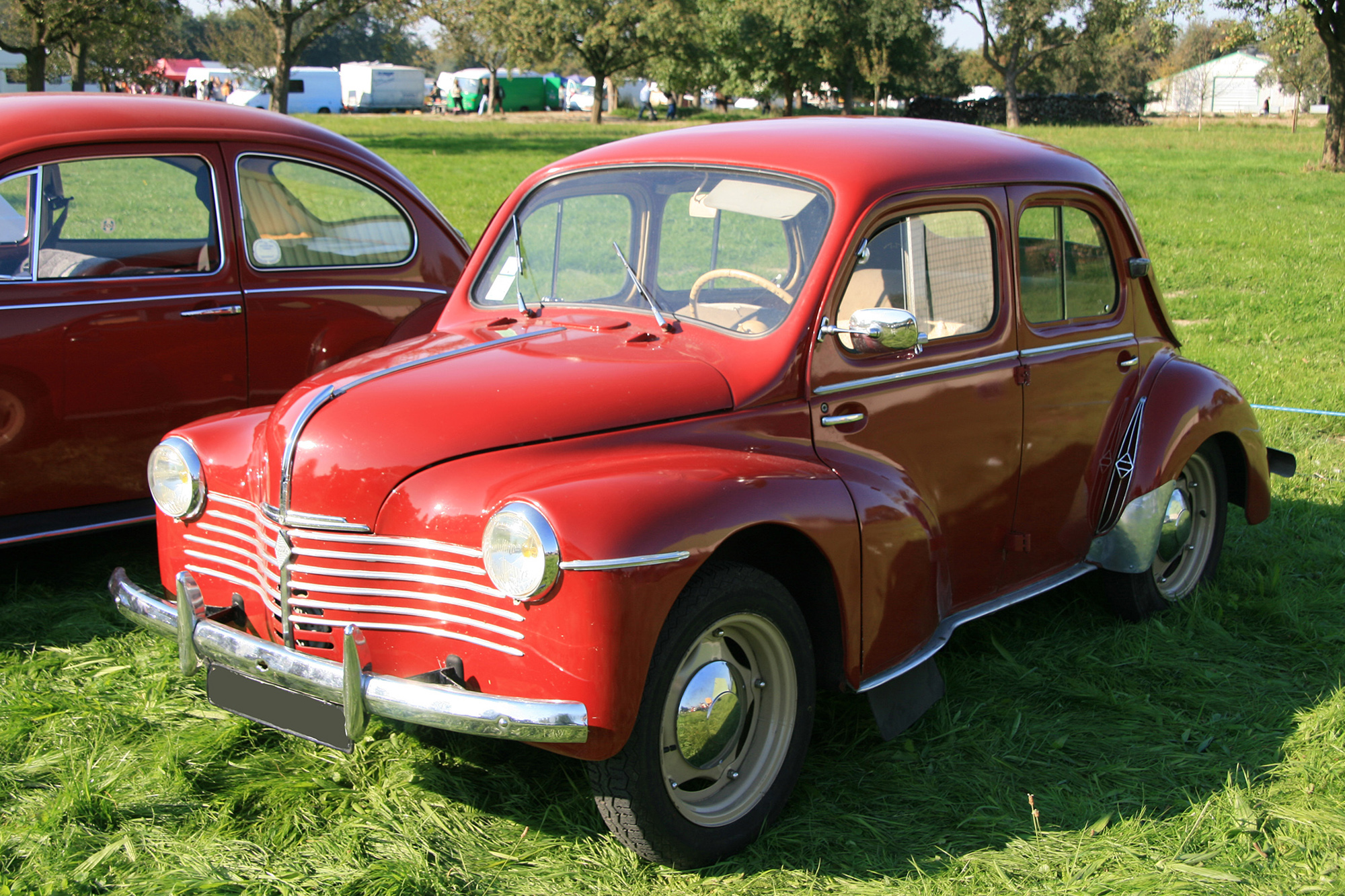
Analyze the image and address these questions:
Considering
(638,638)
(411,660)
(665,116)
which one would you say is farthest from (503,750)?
(665,116)

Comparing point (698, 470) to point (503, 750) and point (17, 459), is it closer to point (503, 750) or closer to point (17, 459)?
point (503, 750)

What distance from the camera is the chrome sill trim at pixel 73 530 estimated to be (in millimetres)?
4184

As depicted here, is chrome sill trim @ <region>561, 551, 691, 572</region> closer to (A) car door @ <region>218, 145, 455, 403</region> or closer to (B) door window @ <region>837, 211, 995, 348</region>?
(B) door window @ <region>837, 211, 995, 348</region>

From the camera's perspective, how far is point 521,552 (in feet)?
8.02

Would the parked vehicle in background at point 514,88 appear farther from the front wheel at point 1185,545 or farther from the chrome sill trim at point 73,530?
the front wheel at point 1185,545

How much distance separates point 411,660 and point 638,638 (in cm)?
58

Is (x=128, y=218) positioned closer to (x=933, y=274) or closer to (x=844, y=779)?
(x=933, y=274)

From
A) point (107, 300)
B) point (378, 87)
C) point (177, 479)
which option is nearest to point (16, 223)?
point (107, 300)

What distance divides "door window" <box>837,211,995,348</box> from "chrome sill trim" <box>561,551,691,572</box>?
104 cm

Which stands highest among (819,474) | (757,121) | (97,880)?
(757,121)

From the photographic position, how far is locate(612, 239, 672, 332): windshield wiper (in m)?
3.34

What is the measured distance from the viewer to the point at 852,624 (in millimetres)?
2996

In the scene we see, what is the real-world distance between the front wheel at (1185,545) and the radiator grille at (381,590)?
104 inches

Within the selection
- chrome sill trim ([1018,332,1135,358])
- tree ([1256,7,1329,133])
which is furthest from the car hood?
tree ([1256,7,1329,133])
